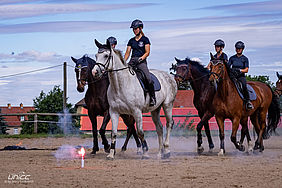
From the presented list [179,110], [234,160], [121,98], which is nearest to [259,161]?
[234,160]

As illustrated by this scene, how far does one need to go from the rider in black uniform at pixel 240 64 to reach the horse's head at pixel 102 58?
3818mm

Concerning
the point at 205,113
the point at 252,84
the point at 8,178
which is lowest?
the point at 8,178

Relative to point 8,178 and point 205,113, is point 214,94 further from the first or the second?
point 8,178

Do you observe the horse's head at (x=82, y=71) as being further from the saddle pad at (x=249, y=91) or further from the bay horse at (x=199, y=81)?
the saddle pad at (x=249, y=91)

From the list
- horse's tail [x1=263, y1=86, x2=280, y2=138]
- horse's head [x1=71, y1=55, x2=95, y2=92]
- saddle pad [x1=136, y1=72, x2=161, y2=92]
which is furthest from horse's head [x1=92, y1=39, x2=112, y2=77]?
horse's tail [x1=263, y1=86, x2=280, y2=138]

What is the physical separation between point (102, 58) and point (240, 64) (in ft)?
14.8

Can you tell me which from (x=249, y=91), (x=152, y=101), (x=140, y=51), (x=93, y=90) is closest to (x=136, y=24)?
(x=140, y=51)

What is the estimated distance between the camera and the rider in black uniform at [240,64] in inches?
534

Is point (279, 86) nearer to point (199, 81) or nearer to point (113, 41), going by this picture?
point (199, 81)

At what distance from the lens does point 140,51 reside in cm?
1223

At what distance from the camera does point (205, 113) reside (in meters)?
13.7

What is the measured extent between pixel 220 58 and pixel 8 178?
6545 millimetres

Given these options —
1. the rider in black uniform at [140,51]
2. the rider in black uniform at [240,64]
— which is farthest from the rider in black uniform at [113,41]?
the rider in black uniform at [240,64]

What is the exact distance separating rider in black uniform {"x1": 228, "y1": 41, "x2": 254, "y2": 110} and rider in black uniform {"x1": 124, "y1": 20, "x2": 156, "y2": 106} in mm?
2669
